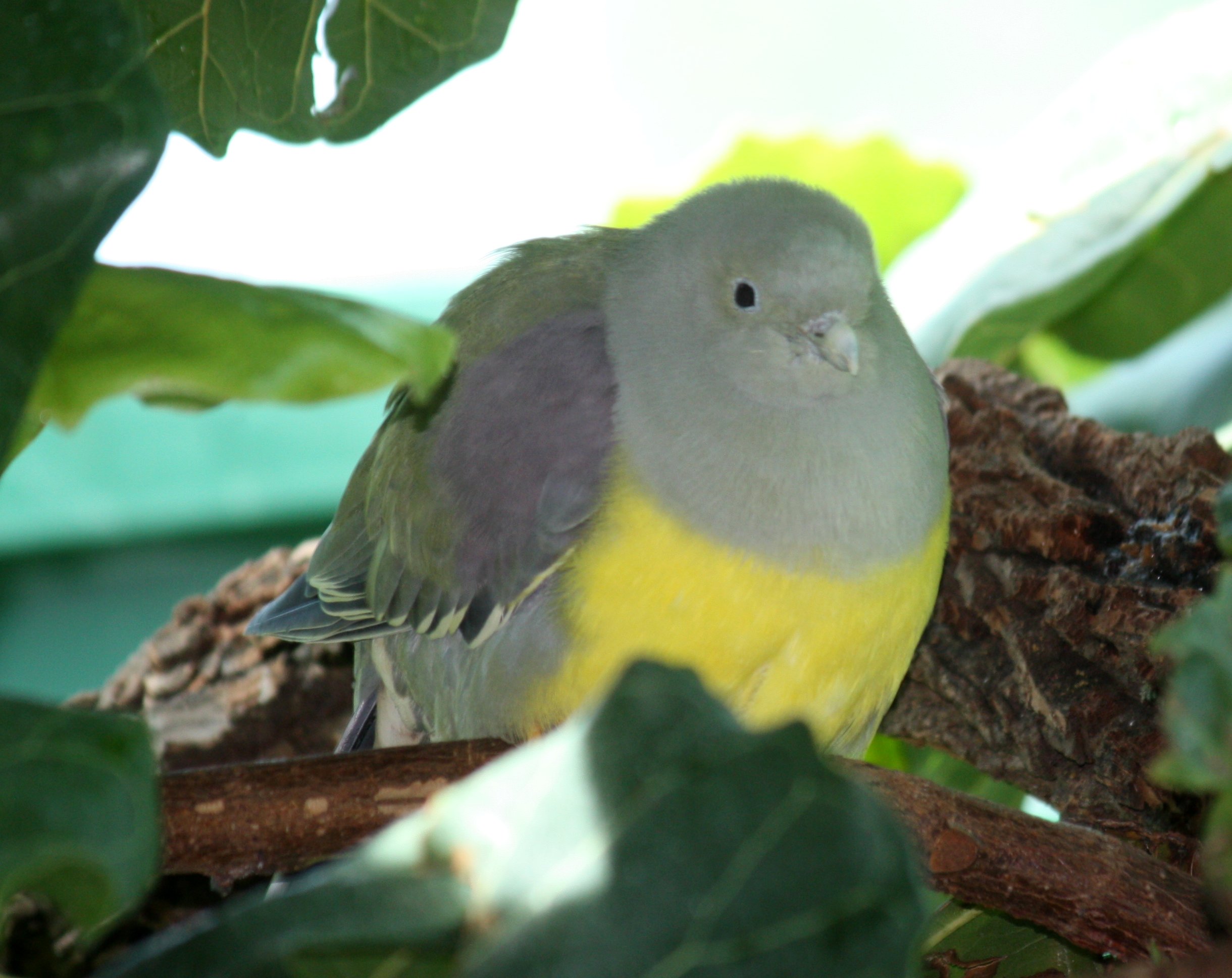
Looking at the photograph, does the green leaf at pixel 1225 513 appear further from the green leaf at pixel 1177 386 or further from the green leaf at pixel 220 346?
the green leaf at pixel 1177 386

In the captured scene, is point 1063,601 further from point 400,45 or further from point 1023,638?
point 400,45

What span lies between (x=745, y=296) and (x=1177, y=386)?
0.78 metres

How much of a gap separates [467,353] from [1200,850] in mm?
789

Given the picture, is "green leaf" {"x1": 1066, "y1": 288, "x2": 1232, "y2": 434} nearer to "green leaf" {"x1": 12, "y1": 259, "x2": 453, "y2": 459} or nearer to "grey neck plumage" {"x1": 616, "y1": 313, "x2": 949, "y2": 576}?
"grey neck plumage" {"x1": 616, "y1": 313, "x2": 949, "y2": 576}

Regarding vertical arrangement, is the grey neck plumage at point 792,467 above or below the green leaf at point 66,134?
below

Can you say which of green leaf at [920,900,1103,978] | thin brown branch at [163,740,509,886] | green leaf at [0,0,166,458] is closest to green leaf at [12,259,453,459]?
green leaf at [0,0,166,458]

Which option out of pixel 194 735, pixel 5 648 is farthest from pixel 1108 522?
pixel 5 648

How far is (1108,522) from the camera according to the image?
123 cm

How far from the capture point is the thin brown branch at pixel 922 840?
34.0 inches

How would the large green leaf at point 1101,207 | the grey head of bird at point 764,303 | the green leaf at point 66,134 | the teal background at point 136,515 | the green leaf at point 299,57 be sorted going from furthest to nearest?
the teal background at point 136,515 → the large green leaf at point 1101,207 → the grey head of bird at point 764,303 → the green leaf at point 299,57 → the green leaf at point 66,134

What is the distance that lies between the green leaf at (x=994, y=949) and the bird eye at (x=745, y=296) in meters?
0.54

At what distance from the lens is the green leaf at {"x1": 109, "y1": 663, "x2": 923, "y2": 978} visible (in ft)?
1.71

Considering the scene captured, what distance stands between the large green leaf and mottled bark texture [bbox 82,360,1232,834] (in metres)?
0.11

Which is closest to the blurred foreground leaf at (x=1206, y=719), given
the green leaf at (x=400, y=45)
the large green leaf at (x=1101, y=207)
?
the green leaf at (x=400, y=45)
